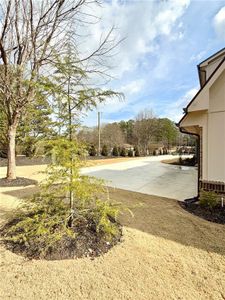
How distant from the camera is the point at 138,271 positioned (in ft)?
9.06

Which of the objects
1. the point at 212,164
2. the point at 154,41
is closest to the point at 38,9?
the point at 154,41

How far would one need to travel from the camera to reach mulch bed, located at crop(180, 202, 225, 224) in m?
4.77

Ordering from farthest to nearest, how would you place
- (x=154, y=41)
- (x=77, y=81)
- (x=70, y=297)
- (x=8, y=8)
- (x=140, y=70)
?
(x=140, y=70)
(x=154, y=41)
(x=8, y=8)
(x=77, y=81)
(x=70, y=297)

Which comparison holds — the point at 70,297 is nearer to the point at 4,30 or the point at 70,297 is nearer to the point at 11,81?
the point at 11,81

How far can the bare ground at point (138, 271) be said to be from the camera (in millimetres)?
2363

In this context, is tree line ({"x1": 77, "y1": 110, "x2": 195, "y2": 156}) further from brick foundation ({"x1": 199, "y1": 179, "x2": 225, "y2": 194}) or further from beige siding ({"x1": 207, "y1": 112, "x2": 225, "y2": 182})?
beige siding ({"x1": 207, "y1": 112, "x2": 225, "y2": 182})

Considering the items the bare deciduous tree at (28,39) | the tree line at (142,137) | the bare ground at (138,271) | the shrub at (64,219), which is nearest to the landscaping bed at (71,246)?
the shrub at (64,219)

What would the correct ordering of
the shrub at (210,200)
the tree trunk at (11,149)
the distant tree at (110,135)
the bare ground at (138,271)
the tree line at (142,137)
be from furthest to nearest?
1. the distant tree at (110,135)
2. the tree line at (142,137)
3. the tree trunk at (11,149)
4. the shrub at (210,200)
5. the bare ground at (138,271)

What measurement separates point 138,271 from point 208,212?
10.6ft

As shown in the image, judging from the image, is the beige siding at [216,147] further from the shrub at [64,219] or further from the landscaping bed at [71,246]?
the landscaping bed at [71,246]

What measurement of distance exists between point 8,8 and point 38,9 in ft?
3.50

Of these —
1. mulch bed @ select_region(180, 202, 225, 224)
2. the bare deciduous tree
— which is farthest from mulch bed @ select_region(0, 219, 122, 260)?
the bare deciduous tree

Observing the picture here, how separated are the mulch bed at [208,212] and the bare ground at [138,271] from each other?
0.68 m

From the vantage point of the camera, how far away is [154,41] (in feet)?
34.1
